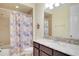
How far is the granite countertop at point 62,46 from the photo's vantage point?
6.62 ft

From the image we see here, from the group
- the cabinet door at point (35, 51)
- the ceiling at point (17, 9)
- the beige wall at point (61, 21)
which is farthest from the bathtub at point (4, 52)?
the beige wall at point (61, 21)

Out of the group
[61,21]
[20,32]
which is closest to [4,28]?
[20,32]

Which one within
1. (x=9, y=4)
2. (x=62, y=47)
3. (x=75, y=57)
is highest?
(x=9, y=4)

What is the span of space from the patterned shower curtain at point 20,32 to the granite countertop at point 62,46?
0.17 m

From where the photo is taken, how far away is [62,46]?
2078mm

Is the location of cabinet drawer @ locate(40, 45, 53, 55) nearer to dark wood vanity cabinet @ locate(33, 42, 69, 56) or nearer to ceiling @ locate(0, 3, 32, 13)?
dark wood vanity cabinet @ locate(33, 42, 69, 56)

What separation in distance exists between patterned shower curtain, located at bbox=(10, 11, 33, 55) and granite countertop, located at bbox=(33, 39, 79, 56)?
0.17 meters

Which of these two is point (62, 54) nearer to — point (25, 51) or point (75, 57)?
point (75, 57)

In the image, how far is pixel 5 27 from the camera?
84.4 inches

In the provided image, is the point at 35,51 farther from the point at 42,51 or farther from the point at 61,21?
the point at 61,21

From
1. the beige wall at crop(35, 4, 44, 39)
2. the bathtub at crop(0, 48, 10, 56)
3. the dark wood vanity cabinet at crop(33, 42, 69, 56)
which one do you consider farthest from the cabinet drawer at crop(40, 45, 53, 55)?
the bathtub at crop(0, 48, 10, 56)

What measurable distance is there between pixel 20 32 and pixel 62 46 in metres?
0.63

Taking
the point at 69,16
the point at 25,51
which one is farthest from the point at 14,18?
the point at 69,16

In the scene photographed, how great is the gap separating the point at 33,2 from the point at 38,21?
0.28 meters
